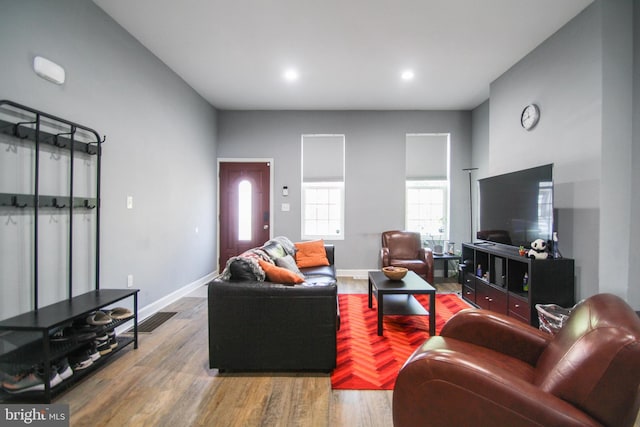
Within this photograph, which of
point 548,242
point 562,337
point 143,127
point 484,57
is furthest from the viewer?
point 484,57

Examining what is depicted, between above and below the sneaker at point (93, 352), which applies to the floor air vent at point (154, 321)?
below

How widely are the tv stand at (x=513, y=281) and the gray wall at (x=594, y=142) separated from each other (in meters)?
0.19

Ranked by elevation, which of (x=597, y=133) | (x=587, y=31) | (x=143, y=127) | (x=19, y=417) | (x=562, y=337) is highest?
(x=587, y=31)

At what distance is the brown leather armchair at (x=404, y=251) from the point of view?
4.35 metres

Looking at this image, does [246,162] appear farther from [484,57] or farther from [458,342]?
[458,342]

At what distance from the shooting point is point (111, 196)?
9.12ft

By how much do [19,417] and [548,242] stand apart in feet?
13.5

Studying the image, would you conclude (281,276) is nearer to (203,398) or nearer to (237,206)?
(203,398)

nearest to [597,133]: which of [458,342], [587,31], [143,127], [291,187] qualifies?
[587,31]

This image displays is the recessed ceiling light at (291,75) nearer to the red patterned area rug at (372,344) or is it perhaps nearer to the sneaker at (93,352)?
the red patterned area rug at (372,344)

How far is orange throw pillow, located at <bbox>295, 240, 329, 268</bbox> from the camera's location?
3961mm

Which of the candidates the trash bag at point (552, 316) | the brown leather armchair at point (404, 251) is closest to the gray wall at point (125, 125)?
the brown leather armchair at point (404, 251)

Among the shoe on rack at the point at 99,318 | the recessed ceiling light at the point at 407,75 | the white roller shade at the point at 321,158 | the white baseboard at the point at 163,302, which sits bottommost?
the white baseboard at the point at 163,302

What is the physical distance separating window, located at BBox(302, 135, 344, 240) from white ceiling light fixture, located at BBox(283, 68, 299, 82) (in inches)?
57.1
